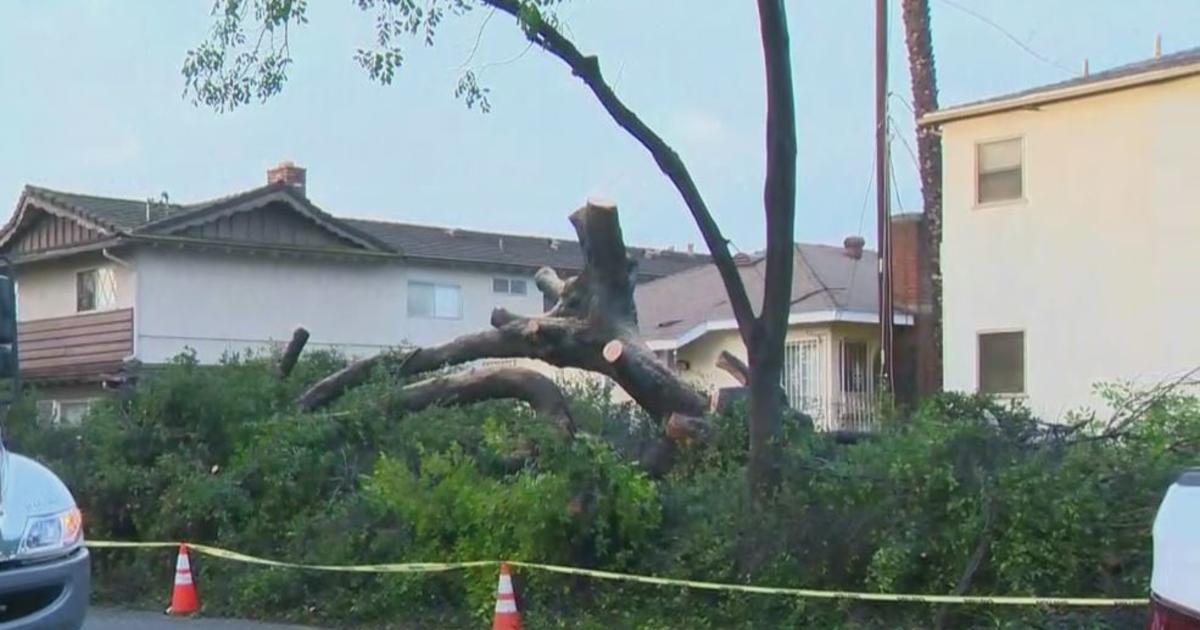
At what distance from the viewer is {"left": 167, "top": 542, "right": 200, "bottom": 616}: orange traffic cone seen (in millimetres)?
15180

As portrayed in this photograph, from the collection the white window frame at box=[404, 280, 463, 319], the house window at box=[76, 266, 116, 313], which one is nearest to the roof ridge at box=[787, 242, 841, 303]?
the white window frame at box=[404, 280, 463, 319]

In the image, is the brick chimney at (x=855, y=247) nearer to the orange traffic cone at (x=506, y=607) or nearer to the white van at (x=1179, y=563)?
the orange traffic cone at (x=506, y=607)

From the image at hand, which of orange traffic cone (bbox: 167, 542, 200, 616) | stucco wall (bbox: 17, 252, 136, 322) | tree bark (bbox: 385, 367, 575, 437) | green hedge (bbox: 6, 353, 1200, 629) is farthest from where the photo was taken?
stucco wall (bbox: 17, 252, 136, 322)

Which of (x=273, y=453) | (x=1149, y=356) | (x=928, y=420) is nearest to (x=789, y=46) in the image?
(x=928, y=420)

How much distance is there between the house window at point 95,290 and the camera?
1331 inches

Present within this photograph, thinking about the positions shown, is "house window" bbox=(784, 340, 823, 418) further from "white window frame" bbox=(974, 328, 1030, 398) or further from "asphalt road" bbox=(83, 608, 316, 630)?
"asphalt road" bbox=(83, 608, 316, 630)

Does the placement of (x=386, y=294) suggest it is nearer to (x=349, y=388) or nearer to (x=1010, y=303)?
(x=1010, y=303)

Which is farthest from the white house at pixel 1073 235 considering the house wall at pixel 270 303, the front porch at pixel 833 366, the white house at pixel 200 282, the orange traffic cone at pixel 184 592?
the white house at pixel 200 282

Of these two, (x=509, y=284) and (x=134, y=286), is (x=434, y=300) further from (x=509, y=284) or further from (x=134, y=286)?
(x=134, y=286)

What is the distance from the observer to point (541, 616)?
43.1 feet

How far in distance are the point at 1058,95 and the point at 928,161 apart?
3.08m

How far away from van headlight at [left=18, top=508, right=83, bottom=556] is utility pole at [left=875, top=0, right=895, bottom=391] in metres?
16.1

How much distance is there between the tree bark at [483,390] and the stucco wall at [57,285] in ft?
57.7

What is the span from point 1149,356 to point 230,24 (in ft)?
49.1
